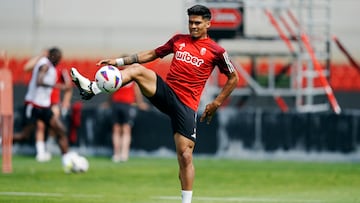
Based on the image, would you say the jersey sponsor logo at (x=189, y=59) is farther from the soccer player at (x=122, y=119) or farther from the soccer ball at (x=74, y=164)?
the soccer player at (x=122, y=119)

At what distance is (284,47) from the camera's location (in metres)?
42.3

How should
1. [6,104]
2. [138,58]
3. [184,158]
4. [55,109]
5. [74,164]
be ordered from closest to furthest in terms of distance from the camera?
[184,158] → [138,58] → [74,164] → [6,104] → [55,109]

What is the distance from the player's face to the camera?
15.1m

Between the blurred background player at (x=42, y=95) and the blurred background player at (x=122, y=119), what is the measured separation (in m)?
2.45

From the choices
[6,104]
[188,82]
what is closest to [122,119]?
[6,104]

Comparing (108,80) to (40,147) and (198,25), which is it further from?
(40,147)

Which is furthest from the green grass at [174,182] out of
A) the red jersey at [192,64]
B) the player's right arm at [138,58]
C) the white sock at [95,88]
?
the white sock at [95,88]

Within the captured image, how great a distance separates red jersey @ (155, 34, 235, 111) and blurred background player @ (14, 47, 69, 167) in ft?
26.9

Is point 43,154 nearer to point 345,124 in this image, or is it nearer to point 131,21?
point 345,124

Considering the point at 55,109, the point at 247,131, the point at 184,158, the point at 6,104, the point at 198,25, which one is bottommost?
the point at 247,131

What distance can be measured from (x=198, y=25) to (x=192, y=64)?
519mm

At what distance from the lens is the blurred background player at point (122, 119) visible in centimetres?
2672

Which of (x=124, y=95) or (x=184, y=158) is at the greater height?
(x=184, y=158)

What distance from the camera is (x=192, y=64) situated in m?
15.3
